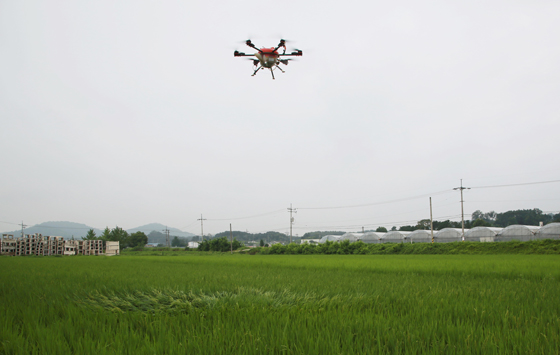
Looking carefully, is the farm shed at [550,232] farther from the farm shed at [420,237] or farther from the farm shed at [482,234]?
the farm shed at [420,237]

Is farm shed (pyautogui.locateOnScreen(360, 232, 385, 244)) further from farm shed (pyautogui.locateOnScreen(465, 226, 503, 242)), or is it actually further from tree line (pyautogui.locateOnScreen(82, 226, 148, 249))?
tree line (pyautogui.locateOnScreen(82, 226, 148, 249))

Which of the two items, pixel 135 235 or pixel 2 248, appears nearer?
pixel 2 248

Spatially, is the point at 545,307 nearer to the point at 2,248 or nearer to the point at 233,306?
the point at 233,306

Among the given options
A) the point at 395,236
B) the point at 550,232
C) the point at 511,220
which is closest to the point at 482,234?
the point at 550,232

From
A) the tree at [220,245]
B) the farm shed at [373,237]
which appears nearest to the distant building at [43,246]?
the tree at [220,245]

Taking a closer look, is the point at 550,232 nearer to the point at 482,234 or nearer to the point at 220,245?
the point at 482,234

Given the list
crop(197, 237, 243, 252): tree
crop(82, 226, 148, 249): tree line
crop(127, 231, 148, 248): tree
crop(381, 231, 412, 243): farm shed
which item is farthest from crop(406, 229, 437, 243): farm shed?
crop(127, 231, 148, 248): tree

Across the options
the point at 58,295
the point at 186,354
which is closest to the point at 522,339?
the point at 186,354
